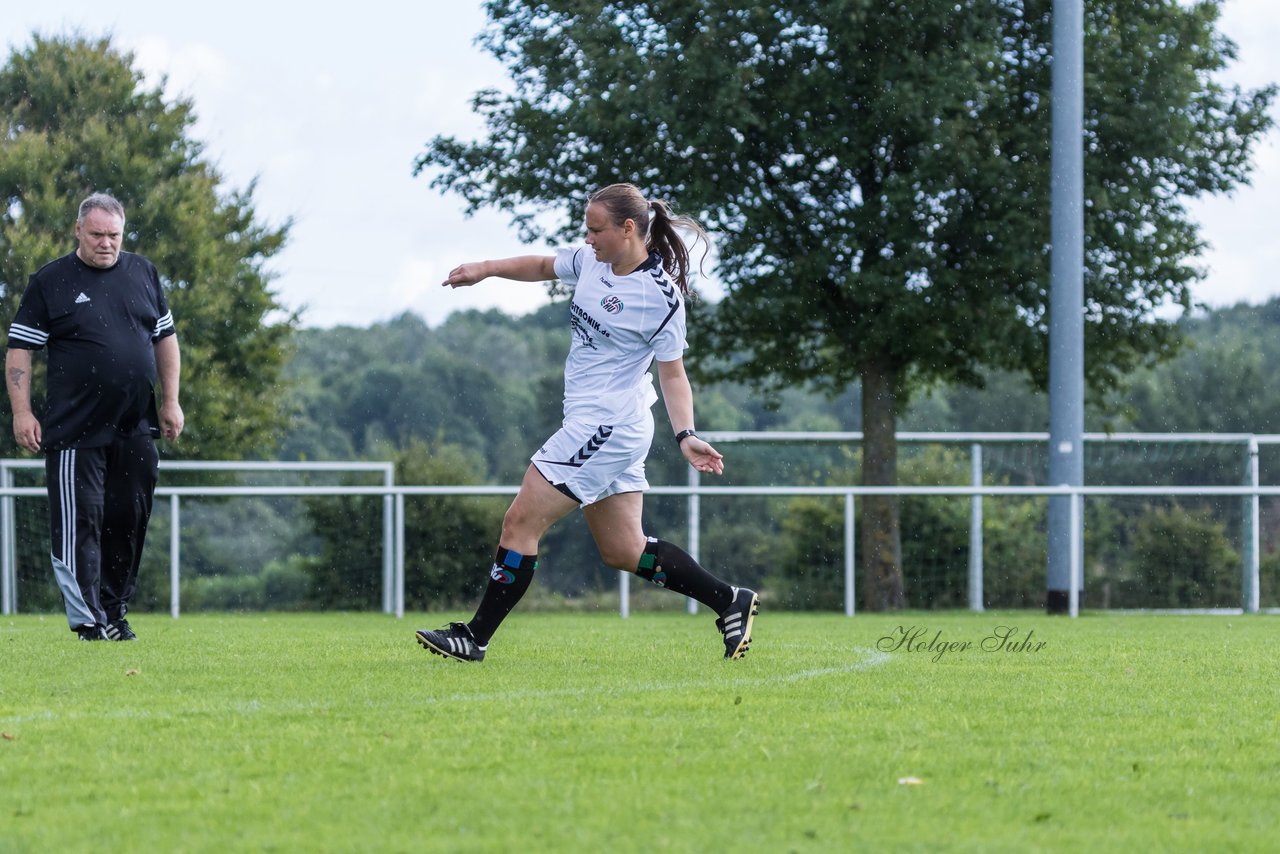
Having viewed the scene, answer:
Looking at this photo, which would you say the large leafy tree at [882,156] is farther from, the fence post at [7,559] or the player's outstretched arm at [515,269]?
the player's outstretched arm at [515,269]

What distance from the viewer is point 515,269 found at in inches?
252

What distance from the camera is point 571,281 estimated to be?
6.52m

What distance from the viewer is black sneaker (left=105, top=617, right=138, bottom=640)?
7730mm

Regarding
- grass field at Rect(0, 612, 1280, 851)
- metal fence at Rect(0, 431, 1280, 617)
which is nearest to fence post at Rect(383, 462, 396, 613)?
metal fence at Rect(0, 431, 1280, 617)

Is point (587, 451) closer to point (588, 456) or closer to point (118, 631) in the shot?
point (588, 456)

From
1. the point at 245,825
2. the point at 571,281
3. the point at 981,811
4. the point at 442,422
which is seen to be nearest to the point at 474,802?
the point at 245,825

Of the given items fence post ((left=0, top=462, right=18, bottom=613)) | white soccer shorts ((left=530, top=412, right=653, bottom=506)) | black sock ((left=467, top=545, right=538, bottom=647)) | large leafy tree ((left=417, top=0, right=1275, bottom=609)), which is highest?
large leafy tree ((left=417, top=0, right=1275, bottom=609))

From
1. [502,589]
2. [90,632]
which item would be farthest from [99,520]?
[502,589]

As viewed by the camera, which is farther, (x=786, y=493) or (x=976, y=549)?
(x=976, y=549)

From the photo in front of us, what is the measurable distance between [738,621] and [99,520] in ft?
10.3

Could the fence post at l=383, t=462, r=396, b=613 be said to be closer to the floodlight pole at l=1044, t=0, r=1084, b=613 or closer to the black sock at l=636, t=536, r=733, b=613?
the floodlight pole at l=1044, t=0, r=1084, b=613

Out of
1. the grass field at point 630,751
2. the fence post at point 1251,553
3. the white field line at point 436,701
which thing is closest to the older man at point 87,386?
the grass field at point 630,751

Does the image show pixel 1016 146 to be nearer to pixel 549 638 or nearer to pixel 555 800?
pixel 549 638

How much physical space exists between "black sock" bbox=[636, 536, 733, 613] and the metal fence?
4.84 meters
